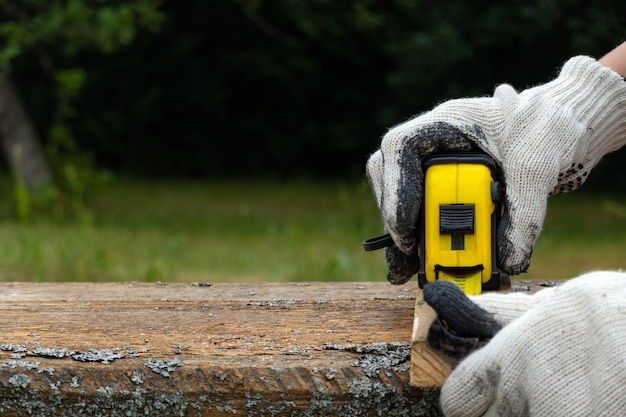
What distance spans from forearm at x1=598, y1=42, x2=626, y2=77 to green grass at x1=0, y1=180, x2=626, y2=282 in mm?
1845

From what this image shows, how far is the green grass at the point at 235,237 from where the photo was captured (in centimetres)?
454

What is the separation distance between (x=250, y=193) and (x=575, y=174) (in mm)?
8609

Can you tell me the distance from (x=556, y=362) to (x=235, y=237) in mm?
5851

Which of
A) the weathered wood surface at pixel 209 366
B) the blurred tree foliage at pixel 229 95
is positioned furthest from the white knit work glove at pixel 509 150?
the blurred tree foliage at pixel 229 95

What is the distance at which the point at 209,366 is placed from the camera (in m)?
1.51

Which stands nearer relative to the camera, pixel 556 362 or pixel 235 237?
pixel 556 362

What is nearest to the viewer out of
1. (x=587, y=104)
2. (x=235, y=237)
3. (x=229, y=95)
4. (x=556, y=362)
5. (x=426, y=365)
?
→ (x=556, y=362)

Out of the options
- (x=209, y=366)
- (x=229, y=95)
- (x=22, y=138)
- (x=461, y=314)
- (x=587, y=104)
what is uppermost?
(x=229, y=95)

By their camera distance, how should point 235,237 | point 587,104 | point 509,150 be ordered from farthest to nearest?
point 235,237 < point 587,104 < point 509,150

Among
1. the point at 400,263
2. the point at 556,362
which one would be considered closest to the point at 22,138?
the point at 400,263

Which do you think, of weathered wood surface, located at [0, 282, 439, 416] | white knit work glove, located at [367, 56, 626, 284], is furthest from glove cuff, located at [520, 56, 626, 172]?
weathered wood surface, located at [0, 282, 439, 416]

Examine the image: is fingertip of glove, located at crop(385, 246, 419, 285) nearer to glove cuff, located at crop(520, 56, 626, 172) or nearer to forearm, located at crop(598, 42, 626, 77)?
glove cuff, located at crop(520, 56, 626, 172)

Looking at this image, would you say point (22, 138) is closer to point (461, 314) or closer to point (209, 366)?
point (209, 366)

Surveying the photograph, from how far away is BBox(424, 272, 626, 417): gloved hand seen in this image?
127cm
